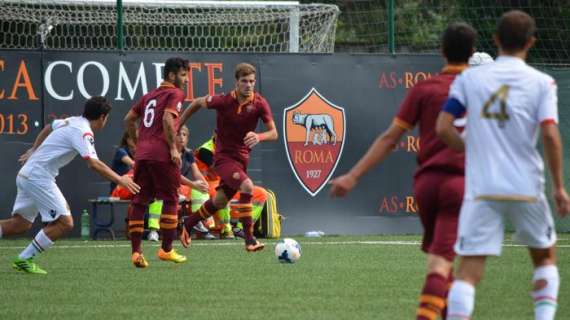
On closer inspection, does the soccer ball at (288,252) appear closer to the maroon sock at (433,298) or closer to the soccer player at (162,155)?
the soccer player at (162,155)

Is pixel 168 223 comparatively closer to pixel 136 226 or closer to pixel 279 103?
pixel 136 226

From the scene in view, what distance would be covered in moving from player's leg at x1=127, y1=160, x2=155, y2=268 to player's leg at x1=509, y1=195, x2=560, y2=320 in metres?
6.04

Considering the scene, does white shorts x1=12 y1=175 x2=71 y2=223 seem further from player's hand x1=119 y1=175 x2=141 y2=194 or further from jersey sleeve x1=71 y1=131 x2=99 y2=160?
player's hand x1=119 y1=175 x2=141 y2=194

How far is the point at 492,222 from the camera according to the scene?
607 cm

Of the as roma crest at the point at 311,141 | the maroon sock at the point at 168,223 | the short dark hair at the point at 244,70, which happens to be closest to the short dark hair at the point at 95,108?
the maroon sock at the point at 168,223

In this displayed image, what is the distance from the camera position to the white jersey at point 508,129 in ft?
19.8

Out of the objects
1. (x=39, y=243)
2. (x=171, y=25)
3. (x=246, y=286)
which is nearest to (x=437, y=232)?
(x=246, y=286)

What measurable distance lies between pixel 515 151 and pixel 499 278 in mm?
4844

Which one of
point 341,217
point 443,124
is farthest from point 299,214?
point 443,124

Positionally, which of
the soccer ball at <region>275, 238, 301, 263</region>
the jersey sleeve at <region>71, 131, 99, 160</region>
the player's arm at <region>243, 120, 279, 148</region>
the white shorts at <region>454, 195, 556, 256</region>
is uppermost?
the white shorts at <region>454, 195, 556, 256</region>

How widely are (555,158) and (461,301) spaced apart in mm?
878

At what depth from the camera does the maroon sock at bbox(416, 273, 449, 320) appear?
6.39 metres

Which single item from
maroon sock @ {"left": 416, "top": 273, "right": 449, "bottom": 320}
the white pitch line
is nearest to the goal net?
the white pitch line

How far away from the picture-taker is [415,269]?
11.7 metres
